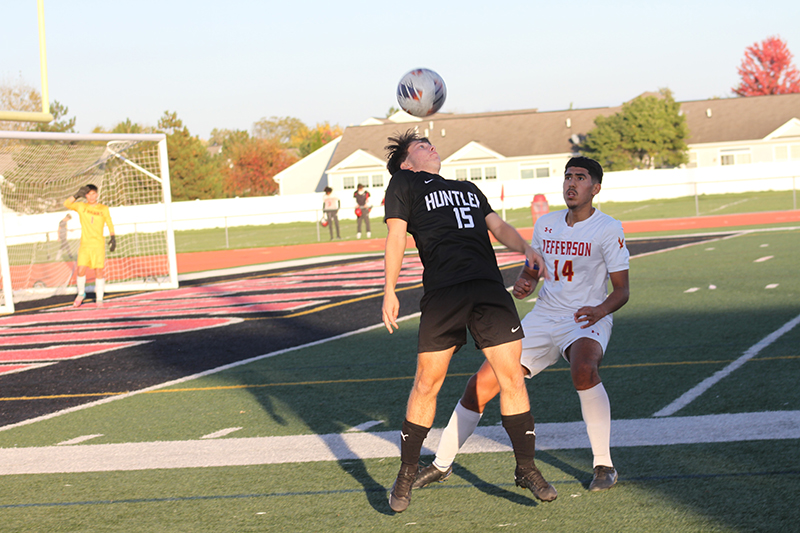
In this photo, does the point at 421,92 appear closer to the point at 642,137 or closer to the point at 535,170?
the point at 642,137

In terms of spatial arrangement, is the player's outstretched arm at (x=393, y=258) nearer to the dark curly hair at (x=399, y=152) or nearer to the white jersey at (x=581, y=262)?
the dark curly hair at (x=399, y=152)

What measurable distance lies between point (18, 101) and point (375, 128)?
24.8 meters

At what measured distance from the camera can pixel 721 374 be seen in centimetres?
714

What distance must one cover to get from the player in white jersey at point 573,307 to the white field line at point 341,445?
75 cm

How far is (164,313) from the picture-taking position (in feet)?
45.1

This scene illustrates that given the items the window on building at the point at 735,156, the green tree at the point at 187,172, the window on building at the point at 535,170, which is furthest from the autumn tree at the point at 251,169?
the window on building at the point at 735,156

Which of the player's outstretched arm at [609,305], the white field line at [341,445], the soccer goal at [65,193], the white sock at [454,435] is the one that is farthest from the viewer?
the soccer goal at [65,193]

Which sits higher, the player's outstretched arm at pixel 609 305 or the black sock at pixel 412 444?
the player's outstretched arm at pixel 609 305

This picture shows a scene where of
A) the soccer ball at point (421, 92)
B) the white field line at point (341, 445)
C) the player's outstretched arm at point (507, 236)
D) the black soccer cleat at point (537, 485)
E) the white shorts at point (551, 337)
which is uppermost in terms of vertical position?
the soccer ball at point (421, 92)

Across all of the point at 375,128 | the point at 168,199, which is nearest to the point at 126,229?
the point at 168,199

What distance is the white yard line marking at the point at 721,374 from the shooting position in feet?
20.4

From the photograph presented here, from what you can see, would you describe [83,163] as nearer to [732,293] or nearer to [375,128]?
[732,293]

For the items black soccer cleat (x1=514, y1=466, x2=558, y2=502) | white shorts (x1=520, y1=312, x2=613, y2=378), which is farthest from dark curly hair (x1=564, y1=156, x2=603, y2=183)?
black soccer cleat (x1=514, y1=466, x2=558, y2=502)

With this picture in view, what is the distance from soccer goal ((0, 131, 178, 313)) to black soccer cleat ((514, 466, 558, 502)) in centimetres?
1214
